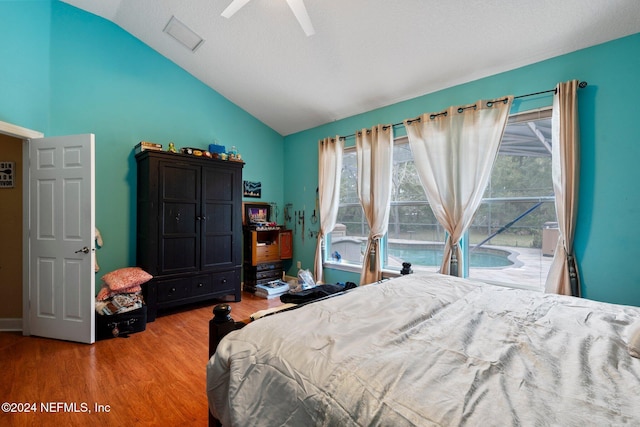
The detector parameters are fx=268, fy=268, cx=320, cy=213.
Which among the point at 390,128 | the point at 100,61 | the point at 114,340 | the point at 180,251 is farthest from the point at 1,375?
the point at 390,128

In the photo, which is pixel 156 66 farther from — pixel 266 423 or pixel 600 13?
pixel 600 13

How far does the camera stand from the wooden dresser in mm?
3014

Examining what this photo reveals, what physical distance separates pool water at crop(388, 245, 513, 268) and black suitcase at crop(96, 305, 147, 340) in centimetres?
289

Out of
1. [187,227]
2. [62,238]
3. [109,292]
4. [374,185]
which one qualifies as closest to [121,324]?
[109,292]

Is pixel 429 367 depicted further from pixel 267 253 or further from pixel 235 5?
pixel 267 253

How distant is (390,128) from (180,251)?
294 centimetres

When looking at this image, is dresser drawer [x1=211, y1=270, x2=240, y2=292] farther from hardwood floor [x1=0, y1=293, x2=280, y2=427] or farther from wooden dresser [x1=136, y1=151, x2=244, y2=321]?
hardwood floor [x1=0, y1=293, x2=280, y2=427]

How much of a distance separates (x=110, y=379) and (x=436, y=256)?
3.17 meters

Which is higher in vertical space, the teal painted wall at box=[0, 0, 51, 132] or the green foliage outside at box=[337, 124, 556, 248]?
the teal painted wall at box=[0, 0, 51, 132]

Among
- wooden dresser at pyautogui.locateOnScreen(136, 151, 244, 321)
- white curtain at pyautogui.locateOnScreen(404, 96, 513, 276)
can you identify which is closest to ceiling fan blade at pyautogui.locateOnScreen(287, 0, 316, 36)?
white curtain at pyautogui.locateOnScreen(404, 96, 513, 276)

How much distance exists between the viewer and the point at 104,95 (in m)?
3.12

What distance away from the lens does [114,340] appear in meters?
2.53

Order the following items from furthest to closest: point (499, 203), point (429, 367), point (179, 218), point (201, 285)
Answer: point (201, 285), point (179, 218), point (499, 203), point (429, 367)

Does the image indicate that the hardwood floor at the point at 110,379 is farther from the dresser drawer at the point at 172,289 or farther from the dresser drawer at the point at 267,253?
the dresser drawer at the point at 267,253
